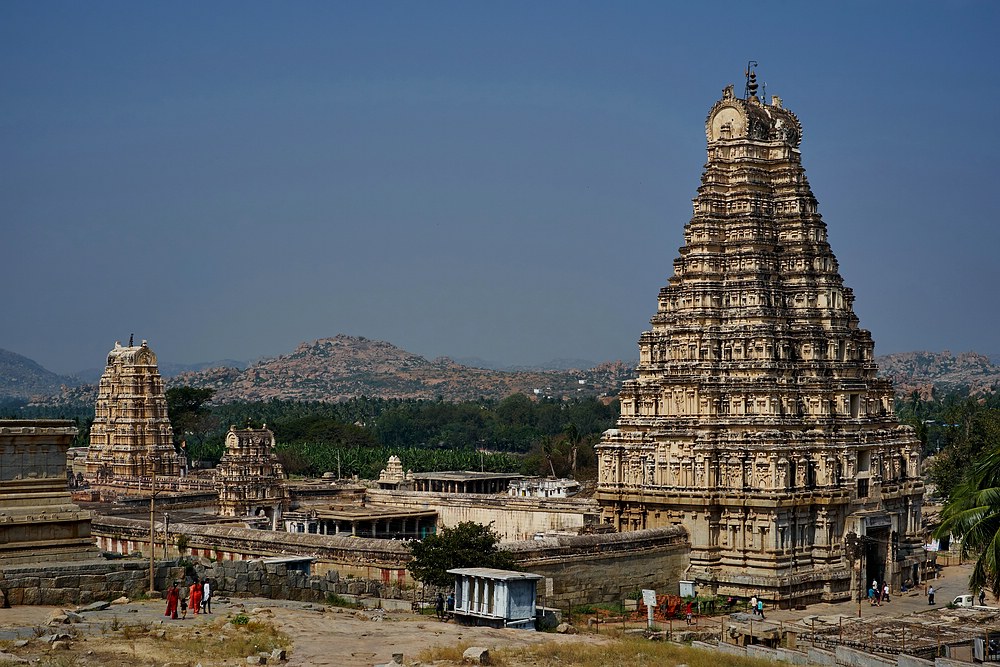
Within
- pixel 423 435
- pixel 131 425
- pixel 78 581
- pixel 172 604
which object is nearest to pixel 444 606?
pixel 172 604

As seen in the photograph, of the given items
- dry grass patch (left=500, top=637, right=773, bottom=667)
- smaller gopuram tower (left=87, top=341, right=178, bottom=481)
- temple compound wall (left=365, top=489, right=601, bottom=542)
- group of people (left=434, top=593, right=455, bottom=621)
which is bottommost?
dry grass patch (left=500, top=637, right=773, bottom=667)

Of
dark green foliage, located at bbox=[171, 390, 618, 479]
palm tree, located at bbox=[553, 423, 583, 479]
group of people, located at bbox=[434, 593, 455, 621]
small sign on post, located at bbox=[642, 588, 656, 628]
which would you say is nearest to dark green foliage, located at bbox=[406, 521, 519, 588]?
group of people, located at bbox=[434, 593, 455, 621]

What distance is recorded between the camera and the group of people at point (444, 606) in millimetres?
32794

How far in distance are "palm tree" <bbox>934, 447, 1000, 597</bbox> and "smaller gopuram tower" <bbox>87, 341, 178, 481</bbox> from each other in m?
50.9

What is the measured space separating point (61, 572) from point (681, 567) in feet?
78.2

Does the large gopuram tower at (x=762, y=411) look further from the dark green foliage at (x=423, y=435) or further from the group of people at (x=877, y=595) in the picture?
the dark green foliage at (x=423, y=435)

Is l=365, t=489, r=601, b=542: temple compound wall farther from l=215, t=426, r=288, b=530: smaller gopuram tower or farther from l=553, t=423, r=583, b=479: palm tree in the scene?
l=553, t=423, r=583, b=479: palm tree

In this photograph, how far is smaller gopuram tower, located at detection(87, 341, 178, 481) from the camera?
259 ft

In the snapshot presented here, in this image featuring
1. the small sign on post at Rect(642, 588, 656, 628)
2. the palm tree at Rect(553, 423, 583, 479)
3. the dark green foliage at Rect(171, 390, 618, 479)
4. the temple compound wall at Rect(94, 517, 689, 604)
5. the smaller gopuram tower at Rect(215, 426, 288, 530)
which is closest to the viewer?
the small sign on post at Rect(642, 588, 656, 628)

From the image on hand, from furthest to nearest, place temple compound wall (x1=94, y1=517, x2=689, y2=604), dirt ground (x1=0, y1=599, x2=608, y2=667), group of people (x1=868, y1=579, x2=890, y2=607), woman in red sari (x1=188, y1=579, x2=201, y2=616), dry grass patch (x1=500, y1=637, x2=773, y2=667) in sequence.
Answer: group of people (x1=868, y1=579, x2=890, y2=607) → temple compound wall (x1=94, y1=517, x2=689, y2=604) → woman in red sari (x1=188, y1=579, x2=201, y2=616) → dry grass patch (x1=500, y1=637, x2=773, y2=667) → dirt ground (x1=0, y1=599, x2=608, y2=667)

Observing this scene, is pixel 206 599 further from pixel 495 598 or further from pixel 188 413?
pixel 188 413

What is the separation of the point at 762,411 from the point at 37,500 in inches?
1002

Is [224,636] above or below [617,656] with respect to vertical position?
above

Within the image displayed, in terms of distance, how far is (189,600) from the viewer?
1094 inches
